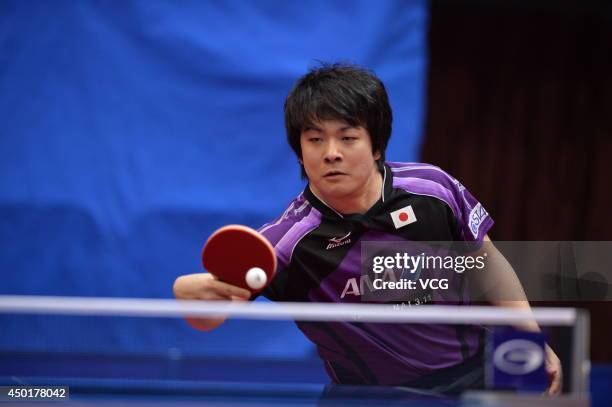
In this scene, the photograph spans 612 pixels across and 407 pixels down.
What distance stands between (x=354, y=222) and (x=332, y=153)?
0.26 meters

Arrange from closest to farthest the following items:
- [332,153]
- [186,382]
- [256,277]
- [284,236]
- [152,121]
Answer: [186,382] → [256,277] → [332,153] → [284,236] → [152,121]

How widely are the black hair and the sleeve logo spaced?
1.14ft

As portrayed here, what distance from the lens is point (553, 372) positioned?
1.73 m

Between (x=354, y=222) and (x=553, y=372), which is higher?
(x=354, y=222)

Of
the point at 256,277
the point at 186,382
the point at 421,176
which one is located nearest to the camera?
the point at 186,382

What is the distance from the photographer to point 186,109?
465cm

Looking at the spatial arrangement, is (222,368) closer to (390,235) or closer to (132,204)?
(390,235)

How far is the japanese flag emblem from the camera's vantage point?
8.23ft

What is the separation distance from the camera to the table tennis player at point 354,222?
2393 millimetres

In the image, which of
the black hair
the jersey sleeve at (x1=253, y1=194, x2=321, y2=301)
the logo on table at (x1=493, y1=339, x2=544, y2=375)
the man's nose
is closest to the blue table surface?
the logo on table at (x1=493, y1=339, x2=544, y2=375)

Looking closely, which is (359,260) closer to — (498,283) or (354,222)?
(354,222)

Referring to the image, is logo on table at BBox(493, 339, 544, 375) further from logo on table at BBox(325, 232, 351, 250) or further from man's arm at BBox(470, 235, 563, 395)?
logo on table at BBox(325, 232, 351, 250)

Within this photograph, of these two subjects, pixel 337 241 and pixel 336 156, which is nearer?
pixel 336 156

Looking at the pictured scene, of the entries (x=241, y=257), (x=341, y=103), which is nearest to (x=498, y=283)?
(x=341, y=103)
